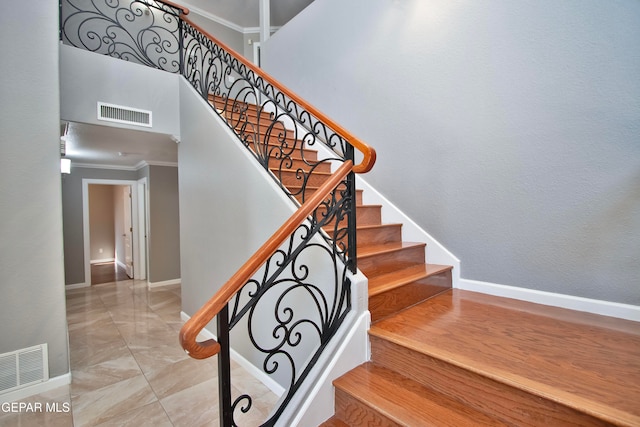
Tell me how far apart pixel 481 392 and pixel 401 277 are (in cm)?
90

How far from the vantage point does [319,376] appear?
1.39 meters

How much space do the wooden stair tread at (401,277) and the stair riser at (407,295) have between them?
3 centimetres

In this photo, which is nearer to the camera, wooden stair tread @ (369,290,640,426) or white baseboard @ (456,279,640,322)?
wooden stair tread @ (369,290,640,426)

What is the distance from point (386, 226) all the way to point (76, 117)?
3.07 meters

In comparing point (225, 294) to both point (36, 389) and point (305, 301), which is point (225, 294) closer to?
point (305, 301)

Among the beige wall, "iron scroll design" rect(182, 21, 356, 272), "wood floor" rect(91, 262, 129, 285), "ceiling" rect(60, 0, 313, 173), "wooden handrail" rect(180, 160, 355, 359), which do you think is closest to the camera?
"wooden handrail" rect(180, 160, 355, 359)

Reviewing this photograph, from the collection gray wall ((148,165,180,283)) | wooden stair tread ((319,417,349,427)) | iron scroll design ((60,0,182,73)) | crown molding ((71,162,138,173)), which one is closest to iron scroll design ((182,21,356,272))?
wooden stair tread ((319,417,349,427))

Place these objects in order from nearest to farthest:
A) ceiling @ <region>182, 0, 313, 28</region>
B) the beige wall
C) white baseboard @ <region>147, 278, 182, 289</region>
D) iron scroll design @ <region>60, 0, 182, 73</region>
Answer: iron scroll design @ <region>60, 0, 182, 73</region>, ceiling @ <region>182, 0, 313, 28</region>, white baseboard @ <region>147, 278, 182, 289</region>, the beige wall

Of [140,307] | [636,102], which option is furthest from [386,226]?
[140,307]

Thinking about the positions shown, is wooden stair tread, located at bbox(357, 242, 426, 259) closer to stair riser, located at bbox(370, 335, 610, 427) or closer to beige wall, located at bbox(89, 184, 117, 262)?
stair riser, located at bbox(370, 335, 610, 427)

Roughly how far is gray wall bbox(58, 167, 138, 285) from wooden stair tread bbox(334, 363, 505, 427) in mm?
5961

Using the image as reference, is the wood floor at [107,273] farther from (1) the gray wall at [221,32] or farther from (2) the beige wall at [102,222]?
(1) the gray wall at [221,32]

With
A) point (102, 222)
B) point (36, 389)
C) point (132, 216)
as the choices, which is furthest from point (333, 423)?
point (102, 222)

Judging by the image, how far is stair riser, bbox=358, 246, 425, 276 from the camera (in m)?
2.09
